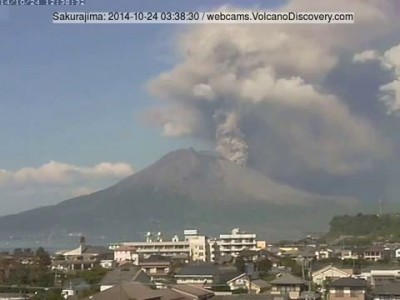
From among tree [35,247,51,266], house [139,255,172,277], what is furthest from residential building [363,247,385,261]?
tree [35,247,51,266]

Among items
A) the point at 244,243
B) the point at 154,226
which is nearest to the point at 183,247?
the point at 244,243

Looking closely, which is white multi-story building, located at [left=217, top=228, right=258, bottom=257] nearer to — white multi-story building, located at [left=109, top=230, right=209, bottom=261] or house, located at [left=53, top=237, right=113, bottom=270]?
white multi-story building, located at [left=109, top=230, right=209, bottom=261]

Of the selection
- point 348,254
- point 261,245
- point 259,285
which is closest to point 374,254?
point 348,254

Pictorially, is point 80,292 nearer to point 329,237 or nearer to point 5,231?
point 5,231

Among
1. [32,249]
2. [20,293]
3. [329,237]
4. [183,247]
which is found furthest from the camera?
[183,247]

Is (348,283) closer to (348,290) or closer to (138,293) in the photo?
(348,290)

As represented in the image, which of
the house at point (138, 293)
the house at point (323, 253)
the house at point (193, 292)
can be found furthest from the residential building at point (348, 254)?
the house at point (138, 293)
